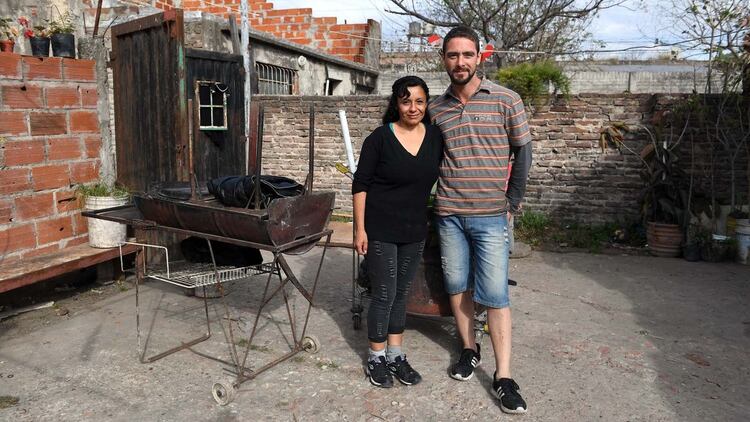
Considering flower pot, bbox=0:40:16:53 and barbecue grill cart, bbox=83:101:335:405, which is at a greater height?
flower pot, bbox=0:40:16:53

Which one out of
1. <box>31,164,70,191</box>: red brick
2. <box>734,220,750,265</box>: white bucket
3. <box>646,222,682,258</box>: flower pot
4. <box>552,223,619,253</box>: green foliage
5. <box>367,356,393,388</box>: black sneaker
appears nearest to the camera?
<box>367,356,393,388</box>: black sneaker

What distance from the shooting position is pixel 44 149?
486 centimetres

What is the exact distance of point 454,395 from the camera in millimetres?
3301

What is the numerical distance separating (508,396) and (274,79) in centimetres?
785

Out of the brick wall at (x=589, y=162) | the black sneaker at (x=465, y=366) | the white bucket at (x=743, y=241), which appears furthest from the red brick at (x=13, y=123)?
the white bucket at (x=743, y=241)

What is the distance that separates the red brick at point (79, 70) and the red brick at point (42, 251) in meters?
1.45

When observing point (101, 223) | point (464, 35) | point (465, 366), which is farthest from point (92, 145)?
point (465, 366)

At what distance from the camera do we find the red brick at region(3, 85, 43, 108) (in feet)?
14.8

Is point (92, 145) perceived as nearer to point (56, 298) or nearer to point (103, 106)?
point (103, 106)

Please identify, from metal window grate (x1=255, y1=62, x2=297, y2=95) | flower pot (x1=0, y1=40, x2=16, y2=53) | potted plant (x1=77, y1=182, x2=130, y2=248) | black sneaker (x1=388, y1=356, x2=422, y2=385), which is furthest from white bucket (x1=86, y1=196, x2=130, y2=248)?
metal window grate (x1=255, y1=62, x2=297, y2=95)

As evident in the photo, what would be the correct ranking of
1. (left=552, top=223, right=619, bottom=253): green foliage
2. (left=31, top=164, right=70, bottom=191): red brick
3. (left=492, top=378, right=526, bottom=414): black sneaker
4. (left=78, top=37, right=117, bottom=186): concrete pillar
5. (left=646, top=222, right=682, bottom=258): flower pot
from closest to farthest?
(left=492, top=378, right=526, bottom=414): black sneaker
(left=31, top=164, right=70, bottom=191): red brick
(left=78, top=37, right=117, bottom=186): concrete pillar
(left=646, top=222, right=682, bottom=258): flower pot
(left=552, top=223, right=619, bottom=253): green foliage

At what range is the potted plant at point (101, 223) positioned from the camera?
16.8 ft

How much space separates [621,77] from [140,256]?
11085 mm

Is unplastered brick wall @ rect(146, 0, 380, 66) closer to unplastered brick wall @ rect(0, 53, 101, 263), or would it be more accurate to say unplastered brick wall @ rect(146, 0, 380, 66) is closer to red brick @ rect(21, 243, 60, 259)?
unplastered brick wall @ rect(0, 53, 101, 263)
